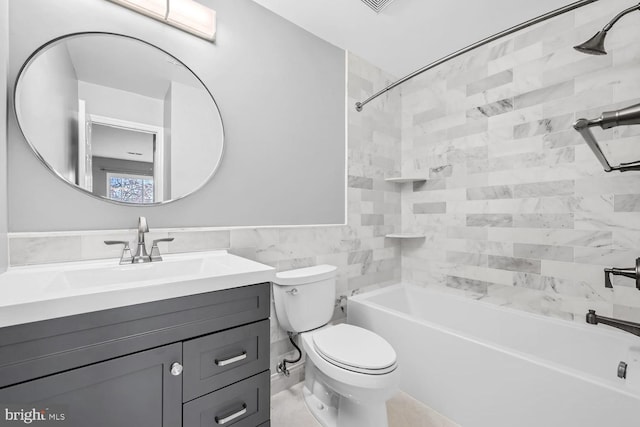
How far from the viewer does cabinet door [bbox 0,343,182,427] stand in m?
0.70

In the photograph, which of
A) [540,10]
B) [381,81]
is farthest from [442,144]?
[540,10]

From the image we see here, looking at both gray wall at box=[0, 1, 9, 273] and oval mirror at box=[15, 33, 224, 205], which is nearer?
gray wall at box=[0, 1, 9, 273]

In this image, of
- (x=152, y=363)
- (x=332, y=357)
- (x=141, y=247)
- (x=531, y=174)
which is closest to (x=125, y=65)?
(x=141, y=247)

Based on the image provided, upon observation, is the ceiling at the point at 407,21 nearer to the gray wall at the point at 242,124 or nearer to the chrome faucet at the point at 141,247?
the gray wall at the point at 242,124

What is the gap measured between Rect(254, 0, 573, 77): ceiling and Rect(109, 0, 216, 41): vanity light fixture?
414mm

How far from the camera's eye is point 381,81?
2.48 m

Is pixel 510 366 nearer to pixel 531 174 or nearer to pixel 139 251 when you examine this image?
pixel 531 174

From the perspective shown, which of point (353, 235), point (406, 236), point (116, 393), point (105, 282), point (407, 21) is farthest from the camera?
point (406, 236)

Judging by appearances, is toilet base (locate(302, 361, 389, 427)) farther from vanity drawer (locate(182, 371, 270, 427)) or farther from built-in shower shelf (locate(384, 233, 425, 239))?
built-in shower shelf (locate(384, 233, 425, 239))

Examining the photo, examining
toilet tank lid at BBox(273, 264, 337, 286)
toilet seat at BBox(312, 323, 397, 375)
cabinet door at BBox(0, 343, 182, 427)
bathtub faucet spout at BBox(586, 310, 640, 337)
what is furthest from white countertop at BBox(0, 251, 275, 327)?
bathtub faucet spout at BBox(586, 310, 640, 337)

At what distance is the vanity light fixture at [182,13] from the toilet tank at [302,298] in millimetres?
1457

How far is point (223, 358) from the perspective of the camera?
0.99 meters

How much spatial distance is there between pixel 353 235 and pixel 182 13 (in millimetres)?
1785

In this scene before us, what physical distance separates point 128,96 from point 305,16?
1.24m
